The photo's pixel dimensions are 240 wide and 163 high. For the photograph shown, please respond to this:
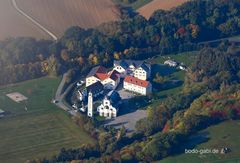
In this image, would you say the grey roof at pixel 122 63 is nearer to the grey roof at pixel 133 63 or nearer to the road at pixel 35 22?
the grey roof at pixel 133 63

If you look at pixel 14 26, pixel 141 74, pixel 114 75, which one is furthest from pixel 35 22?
pixel 141 74

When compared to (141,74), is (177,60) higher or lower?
higher

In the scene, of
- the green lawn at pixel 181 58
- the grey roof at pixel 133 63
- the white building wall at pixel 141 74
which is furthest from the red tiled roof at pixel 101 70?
the green lawn at pixel 181 58

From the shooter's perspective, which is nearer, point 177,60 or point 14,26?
point 177,60

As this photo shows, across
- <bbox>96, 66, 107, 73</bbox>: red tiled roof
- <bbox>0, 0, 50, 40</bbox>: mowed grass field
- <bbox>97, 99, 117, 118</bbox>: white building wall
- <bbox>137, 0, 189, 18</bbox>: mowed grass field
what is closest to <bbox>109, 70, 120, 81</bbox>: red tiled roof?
<bbox>96, 66, 107, 73</bbox>: red tiled roof

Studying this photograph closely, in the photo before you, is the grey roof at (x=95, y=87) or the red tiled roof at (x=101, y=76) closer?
the grey roof at (x=95, y=87)

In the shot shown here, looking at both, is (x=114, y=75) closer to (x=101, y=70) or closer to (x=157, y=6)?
(x=101, y=70)

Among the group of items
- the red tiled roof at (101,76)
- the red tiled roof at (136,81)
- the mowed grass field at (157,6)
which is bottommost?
the red tiled roof at (136,81)
